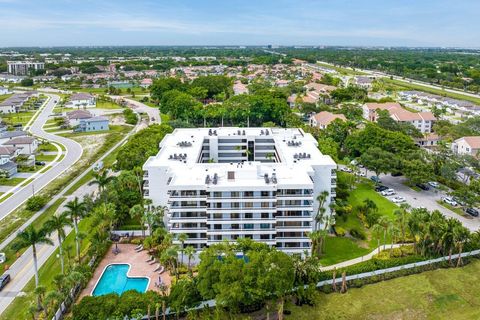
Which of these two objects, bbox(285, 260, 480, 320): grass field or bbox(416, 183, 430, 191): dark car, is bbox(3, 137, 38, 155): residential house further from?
bbox(416, 183, 430, 191): dark car

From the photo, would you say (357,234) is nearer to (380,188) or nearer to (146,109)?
(380,188)

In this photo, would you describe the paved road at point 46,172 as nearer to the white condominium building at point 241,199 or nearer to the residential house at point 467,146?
the white condominium building at point 241,199

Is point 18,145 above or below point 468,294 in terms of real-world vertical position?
above

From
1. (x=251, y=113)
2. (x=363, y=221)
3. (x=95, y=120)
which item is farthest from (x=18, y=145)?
(x=363, y=221)

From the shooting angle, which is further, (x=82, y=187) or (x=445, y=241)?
(x=82, y=187)

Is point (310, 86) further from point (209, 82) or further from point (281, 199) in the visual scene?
point (281, 199)
